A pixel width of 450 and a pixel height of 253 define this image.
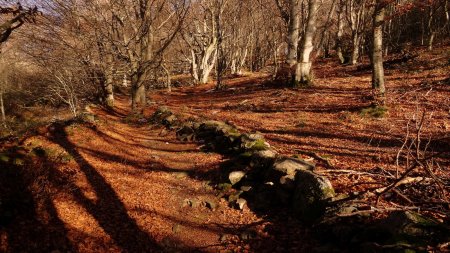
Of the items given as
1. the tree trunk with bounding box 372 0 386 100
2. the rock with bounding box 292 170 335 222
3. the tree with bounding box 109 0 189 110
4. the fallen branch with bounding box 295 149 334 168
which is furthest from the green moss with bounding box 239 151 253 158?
the tree with bounding box 109 0 189 110

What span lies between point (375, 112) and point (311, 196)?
727 centimetres

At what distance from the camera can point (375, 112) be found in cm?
1219

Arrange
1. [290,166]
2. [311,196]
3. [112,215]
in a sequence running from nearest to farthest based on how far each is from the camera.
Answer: [311,196]
[112,215]
[290,166]

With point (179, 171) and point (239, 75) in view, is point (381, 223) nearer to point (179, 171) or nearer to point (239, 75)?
point (179, 171)

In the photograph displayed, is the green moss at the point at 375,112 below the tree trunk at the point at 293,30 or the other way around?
below

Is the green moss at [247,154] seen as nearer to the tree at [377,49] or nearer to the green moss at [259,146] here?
the green moss at [259,146]

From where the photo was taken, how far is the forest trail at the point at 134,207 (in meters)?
5.95

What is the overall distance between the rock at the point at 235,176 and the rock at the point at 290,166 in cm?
94

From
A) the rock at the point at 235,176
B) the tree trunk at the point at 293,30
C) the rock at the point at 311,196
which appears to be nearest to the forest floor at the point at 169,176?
the rock at the point at 311,196

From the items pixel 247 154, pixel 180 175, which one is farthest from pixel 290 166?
pixel 180 175

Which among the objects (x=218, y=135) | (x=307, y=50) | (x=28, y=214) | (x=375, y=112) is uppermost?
(x=307, y=50)

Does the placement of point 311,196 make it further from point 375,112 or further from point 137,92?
point 137,92

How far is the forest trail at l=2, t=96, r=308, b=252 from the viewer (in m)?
5.95

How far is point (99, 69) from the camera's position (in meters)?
17.2
